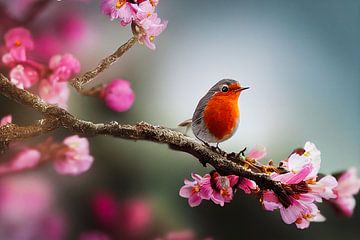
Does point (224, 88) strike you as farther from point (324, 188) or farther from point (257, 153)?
point (324, 188)

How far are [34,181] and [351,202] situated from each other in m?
0.79

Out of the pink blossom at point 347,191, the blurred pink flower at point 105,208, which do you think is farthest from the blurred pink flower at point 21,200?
the pink blossom at point 347,191

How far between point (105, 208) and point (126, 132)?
0.58 feet

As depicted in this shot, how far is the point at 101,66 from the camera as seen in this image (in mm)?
1200

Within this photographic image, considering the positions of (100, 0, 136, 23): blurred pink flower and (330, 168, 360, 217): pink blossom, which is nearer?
(100, 0, 136, 23): blurred pink flower

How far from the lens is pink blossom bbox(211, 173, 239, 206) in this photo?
1.24m

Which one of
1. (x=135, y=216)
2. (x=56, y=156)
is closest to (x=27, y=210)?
(x=56, y=156)

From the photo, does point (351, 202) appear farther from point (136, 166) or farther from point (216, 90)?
point (136, 166)

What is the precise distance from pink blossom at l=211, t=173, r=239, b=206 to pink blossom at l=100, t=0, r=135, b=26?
421 mm

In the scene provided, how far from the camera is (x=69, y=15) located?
119cm

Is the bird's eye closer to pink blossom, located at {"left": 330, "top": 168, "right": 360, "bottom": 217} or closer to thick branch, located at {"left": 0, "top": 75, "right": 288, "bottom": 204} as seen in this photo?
thick branch, located at {"left": 0, "top": 75, "right": 288, "bottom": 204}

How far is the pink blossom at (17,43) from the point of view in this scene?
1145 mm

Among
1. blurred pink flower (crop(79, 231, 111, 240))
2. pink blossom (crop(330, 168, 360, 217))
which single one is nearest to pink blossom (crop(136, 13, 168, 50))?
blurred pink flower (crop(79, 231, 111, 240))

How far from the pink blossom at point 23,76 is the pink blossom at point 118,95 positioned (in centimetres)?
16
